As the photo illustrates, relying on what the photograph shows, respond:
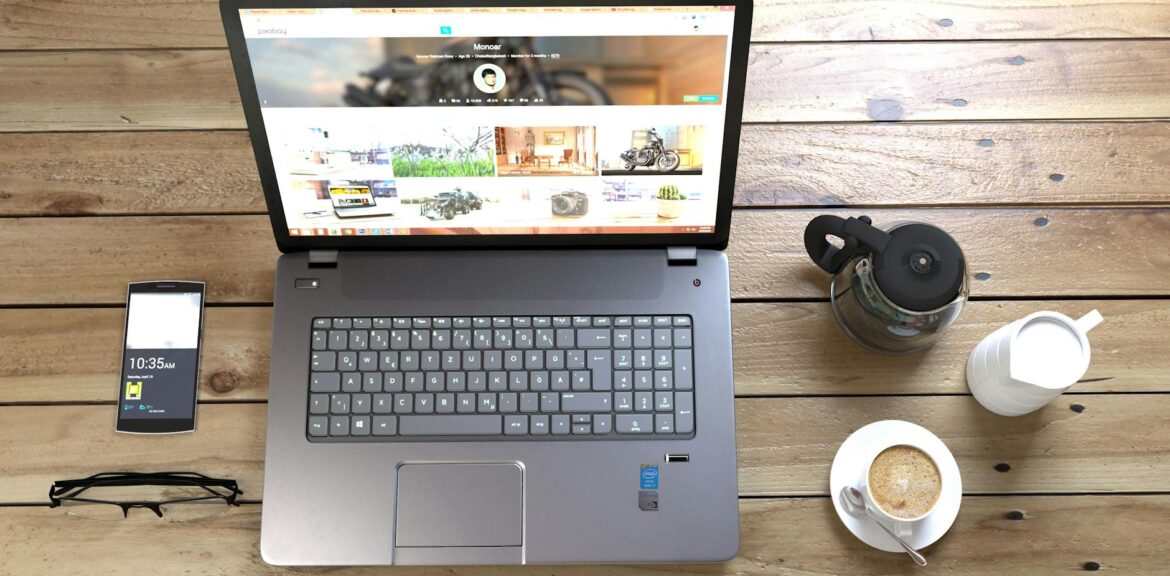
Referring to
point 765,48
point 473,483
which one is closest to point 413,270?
point 473,483

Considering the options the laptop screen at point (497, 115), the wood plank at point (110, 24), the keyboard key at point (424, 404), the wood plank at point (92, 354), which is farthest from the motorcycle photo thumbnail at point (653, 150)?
the wood plank at point (110, 24)

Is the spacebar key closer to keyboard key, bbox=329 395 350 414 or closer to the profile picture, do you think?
keyboard key, bbox=329 395 350 414

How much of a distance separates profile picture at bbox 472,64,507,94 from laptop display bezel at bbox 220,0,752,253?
7cm

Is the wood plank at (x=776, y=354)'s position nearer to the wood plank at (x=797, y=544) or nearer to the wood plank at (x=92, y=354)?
the wood plank at (x=92, y=354)

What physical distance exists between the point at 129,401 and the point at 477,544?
0.47 metres

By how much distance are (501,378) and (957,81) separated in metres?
0.73

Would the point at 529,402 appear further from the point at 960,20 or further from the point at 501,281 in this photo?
the point at 960,20

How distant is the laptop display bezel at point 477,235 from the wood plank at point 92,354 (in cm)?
14

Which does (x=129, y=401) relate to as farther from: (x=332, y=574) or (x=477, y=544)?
(x=477, y=544)

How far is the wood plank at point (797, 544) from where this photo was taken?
0.95 meters

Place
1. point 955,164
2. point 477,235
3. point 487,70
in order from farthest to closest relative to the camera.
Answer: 1. point 955,164
2. point 477,235
3. point 487,70

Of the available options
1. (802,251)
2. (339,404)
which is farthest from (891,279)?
(339,404)


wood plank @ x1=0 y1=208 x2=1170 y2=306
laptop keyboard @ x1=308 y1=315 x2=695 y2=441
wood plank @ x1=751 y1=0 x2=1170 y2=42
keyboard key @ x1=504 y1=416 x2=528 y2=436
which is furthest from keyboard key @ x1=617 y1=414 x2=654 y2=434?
wood plank @ x1=751 y1=0 x2=1170 y2=42

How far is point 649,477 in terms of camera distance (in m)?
0.92
